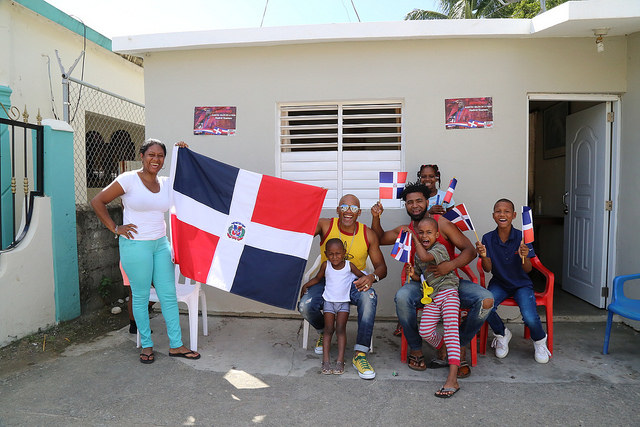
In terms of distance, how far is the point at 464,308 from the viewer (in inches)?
132

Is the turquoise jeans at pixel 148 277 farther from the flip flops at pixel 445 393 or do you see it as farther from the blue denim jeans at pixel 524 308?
the blue denim jeans at pixel 524 308

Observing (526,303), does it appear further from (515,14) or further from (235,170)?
(515,14)

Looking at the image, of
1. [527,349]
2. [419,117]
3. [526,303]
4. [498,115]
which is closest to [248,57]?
[419,117]

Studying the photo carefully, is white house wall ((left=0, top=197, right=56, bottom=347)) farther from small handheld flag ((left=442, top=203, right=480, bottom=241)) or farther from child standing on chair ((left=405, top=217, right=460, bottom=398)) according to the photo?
small handheld flag ((left=442, top=203, right=480, bottom=241))

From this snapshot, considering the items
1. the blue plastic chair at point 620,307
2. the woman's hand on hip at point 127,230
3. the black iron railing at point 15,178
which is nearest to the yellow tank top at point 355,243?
the woman's hand on hip at point 127,230

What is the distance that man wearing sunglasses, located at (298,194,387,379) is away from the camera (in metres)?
3.34

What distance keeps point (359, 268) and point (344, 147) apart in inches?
62.4

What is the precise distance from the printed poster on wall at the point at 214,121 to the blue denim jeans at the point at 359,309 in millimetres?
2037

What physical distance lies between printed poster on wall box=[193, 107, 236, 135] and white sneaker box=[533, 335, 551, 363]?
137 inches

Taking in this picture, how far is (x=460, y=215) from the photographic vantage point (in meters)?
3.56

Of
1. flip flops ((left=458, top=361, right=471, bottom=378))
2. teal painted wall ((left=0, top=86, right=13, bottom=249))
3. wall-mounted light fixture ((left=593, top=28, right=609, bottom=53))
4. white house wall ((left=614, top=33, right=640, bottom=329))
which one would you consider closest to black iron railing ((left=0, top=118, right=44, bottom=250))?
teal painted wall ((left=0, top=86, right=13, bottom=249))

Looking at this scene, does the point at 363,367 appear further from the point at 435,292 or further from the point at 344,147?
the point at 344,147

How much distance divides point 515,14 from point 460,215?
14711 millimetres

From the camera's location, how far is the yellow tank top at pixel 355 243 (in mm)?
3516
